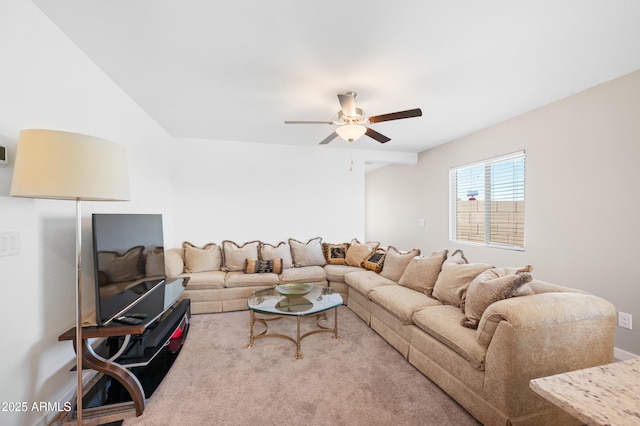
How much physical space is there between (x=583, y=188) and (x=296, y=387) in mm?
3367

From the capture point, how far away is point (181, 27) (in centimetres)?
180

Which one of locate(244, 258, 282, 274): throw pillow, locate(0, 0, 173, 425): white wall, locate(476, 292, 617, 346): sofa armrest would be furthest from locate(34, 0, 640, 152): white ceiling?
locate(244, 258, 282, 274): throw pillow

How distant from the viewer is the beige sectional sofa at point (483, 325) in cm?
151

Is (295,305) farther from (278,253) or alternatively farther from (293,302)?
(278,253)

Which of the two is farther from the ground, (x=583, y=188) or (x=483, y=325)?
(x=583, y=188)

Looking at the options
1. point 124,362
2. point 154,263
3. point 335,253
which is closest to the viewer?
point 124,362

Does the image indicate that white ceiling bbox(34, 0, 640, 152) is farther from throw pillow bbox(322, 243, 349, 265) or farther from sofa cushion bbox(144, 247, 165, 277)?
throw pillow bbox(322, 243, 349, 265)

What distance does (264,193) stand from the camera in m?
4.70

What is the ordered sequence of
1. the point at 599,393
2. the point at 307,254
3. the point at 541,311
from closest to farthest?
the point at 599,393 → the point at 541,311 → the point at 307,254

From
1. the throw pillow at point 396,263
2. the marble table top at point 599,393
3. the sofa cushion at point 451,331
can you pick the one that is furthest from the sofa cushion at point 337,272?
the marble table top at point 599,393

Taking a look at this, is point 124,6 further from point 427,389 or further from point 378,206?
point 378,206

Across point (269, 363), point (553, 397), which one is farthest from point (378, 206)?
point (553, 397)

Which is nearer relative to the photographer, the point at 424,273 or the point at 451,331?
the point at 451,331

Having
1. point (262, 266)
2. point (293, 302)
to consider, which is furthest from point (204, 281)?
point (293, 302)
